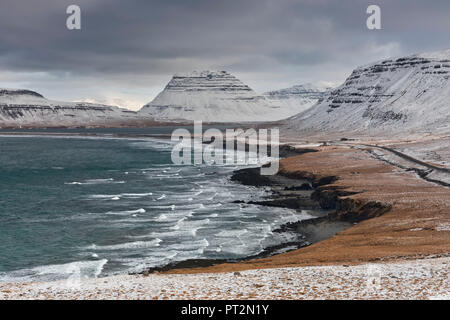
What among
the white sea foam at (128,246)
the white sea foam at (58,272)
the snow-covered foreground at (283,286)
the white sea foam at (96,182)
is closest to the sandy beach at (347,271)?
the snow-covered foreground at (283,286)

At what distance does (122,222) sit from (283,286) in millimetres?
38090

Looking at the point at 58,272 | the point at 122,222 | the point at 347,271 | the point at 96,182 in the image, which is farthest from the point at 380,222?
the point at 96,182

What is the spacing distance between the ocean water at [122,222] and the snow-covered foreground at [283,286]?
14.9 metres

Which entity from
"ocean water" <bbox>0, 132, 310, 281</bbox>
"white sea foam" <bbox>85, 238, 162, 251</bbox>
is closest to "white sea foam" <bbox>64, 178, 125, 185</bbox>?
"ocean water" <bbox>0, 132, 310, 281</bbox>

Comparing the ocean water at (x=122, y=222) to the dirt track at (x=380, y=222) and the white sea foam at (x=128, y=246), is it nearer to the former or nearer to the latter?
the white sea foam at (x=128, y=246)

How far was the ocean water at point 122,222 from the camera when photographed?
44.5 meters

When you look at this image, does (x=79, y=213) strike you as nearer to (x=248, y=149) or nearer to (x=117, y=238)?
(x=117, y=238)

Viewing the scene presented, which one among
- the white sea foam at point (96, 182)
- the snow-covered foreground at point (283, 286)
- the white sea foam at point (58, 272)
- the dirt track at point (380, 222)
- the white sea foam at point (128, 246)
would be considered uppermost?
the snow-covered foreground at point (283, 286)

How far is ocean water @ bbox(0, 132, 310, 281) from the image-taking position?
146ft

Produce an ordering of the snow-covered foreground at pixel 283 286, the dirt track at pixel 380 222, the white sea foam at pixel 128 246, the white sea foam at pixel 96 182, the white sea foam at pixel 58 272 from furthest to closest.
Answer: the white sea foam at pixel 96 182 < the white sea foam at pixel 128 246 < the white sea foam at pixel 58 272 < the dirt track at pixel 380 222 < the snow-covered foreground at pixel 283 286

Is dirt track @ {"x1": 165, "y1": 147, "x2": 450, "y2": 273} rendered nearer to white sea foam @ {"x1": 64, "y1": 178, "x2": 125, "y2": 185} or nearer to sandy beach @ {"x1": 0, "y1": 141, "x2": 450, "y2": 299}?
sandy beach @ {"x1": 0, "y1": 141, "x2": 450, "y2": 299}

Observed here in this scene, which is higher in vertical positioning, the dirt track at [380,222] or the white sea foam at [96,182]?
the dirt track at [380,222]
